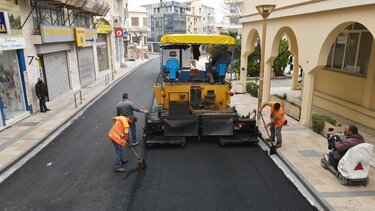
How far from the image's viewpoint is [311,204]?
6457 millimetres

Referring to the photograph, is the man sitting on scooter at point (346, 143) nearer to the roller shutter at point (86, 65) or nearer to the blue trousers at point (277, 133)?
the blue trousers at point (277, 133)

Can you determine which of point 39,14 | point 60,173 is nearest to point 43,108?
point 39,14

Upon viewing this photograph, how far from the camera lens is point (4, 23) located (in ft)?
37.9

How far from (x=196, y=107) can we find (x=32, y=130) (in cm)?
668

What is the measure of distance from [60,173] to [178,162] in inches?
132

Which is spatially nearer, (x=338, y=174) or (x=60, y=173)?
(x=338, y=174)

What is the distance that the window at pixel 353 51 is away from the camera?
42.0 feet

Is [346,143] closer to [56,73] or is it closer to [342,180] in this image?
[342,180]

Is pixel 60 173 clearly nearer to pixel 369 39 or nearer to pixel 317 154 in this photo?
pixel 317 154

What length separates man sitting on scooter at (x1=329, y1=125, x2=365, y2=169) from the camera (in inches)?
277

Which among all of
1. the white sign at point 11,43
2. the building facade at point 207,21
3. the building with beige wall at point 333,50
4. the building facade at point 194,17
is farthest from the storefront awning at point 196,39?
the building facade at point 207,21

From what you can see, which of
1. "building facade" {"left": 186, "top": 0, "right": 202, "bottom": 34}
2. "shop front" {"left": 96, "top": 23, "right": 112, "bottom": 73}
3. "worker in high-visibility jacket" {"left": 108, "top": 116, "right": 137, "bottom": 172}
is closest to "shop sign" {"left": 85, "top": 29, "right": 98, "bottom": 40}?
"shop front" {"left": 96, "top": 23, "right": 112, "bottom": 73}

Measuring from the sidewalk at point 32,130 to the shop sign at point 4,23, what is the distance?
154 inches

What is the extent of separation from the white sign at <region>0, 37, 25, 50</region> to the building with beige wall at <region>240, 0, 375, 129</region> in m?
11.8
